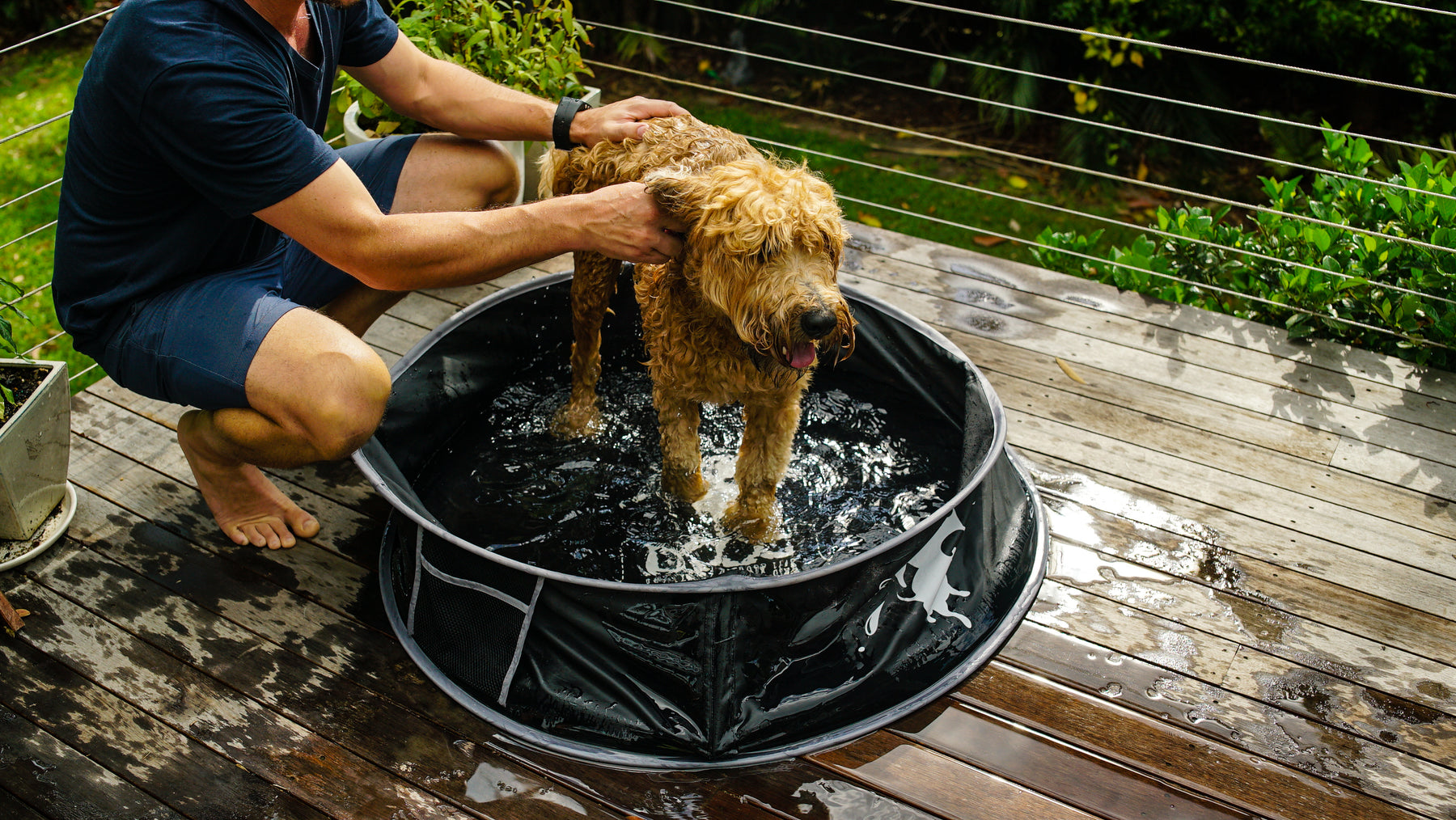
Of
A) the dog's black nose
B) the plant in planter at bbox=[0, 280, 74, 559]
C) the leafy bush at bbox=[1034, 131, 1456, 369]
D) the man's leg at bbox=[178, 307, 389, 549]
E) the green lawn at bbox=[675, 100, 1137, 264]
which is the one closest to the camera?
the dog's black nose

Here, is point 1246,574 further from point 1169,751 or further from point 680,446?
point 680,446

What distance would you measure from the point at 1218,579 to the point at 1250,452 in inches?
29.4

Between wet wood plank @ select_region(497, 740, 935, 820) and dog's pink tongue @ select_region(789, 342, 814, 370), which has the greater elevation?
dog's pink tongue @ select_region(789, 342, 814, 370)

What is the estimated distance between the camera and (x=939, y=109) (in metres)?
7.84

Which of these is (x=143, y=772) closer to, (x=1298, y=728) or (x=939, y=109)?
(x=1298, y=728)

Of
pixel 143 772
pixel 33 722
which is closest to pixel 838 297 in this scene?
pixel 143 772

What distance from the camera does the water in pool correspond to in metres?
3.45

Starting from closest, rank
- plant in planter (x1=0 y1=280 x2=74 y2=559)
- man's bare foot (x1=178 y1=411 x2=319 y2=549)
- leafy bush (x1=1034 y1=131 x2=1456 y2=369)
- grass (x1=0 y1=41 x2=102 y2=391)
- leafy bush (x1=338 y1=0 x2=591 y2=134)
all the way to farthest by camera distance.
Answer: plant in planter (x1=0 y1=280 x2=74 y2=559), man's bare foot (x1=178 y1=411 x2=319 y2=549), leafy bush (x1=1034 y1=131 x2=1456 y2=369), leafy bush (x1=338 y1=0 x2=591 y2=134), grass (x1=0 y1=41 x2=102 y2=391)

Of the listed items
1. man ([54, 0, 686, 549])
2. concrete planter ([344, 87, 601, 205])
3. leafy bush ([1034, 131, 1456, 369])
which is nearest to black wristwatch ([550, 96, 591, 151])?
Result: man ([54, 0, 686, 549])

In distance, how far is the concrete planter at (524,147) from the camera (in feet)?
15.0

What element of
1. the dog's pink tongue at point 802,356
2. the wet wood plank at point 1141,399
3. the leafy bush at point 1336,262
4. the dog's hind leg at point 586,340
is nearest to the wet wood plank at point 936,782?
the dog's pink tongue at point 802,356

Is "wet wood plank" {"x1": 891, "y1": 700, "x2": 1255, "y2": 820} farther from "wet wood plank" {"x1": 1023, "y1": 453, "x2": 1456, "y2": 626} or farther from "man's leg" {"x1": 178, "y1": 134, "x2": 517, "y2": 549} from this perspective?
"man's leg" {"x1": 178, "y1": 134, "x2": 517, "y2": 549}

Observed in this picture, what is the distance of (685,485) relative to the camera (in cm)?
357

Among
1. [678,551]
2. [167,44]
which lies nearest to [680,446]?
[678,551]
